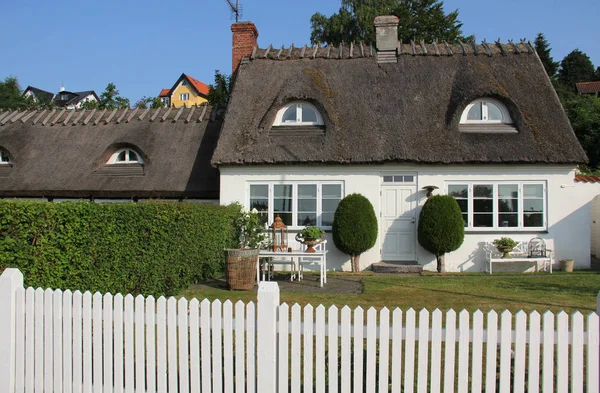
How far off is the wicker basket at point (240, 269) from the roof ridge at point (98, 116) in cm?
772

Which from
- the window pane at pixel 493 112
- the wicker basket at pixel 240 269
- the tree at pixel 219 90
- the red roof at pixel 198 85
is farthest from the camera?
the red roof at pixel 198 85

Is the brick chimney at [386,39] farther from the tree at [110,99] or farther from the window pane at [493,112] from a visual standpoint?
the tree at [110,99]

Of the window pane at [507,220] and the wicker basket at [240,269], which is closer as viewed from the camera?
the wicker basket at [240,269]

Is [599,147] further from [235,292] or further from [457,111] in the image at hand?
[235,292]

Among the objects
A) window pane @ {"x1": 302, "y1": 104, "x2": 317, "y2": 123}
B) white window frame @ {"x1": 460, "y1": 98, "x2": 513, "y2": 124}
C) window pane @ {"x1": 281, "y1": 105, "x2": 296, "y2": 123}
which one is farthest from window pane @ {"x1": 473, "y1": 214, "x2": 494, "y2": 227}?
window pane @ {"x1": 281, "y1": 105, "x2": 296, "y2": 123}

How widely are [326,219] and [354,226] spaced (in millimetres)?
1055

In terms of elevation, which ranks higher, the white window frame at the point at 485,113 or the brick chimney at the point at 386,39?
the brick chimney at the point at 386,39

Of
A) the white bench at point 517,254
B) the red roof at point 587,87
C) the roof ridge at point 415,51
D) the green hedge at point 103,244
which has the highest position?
the red roof at point 587,87

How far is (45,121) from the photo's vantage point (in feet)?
58.9

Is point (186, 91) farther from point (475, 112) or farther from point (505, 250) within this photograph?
point (505, 250)

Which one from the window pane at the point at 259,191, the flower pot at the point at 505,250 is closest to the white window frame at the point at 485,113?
the flower pot at the point at 505,250

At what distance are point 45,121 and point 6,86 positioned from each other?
103 ft

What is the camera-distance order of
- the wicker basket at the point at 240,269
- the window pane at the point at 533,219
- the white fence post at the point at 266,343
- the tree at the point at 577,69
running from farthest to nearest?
the tree at the point at 577,69 < the window pane at the point at 533,219 < the wicker basket at the point at 240,269 < the white fence post at the point at 266,343

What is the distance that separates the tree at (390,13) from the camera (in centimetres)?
3416
